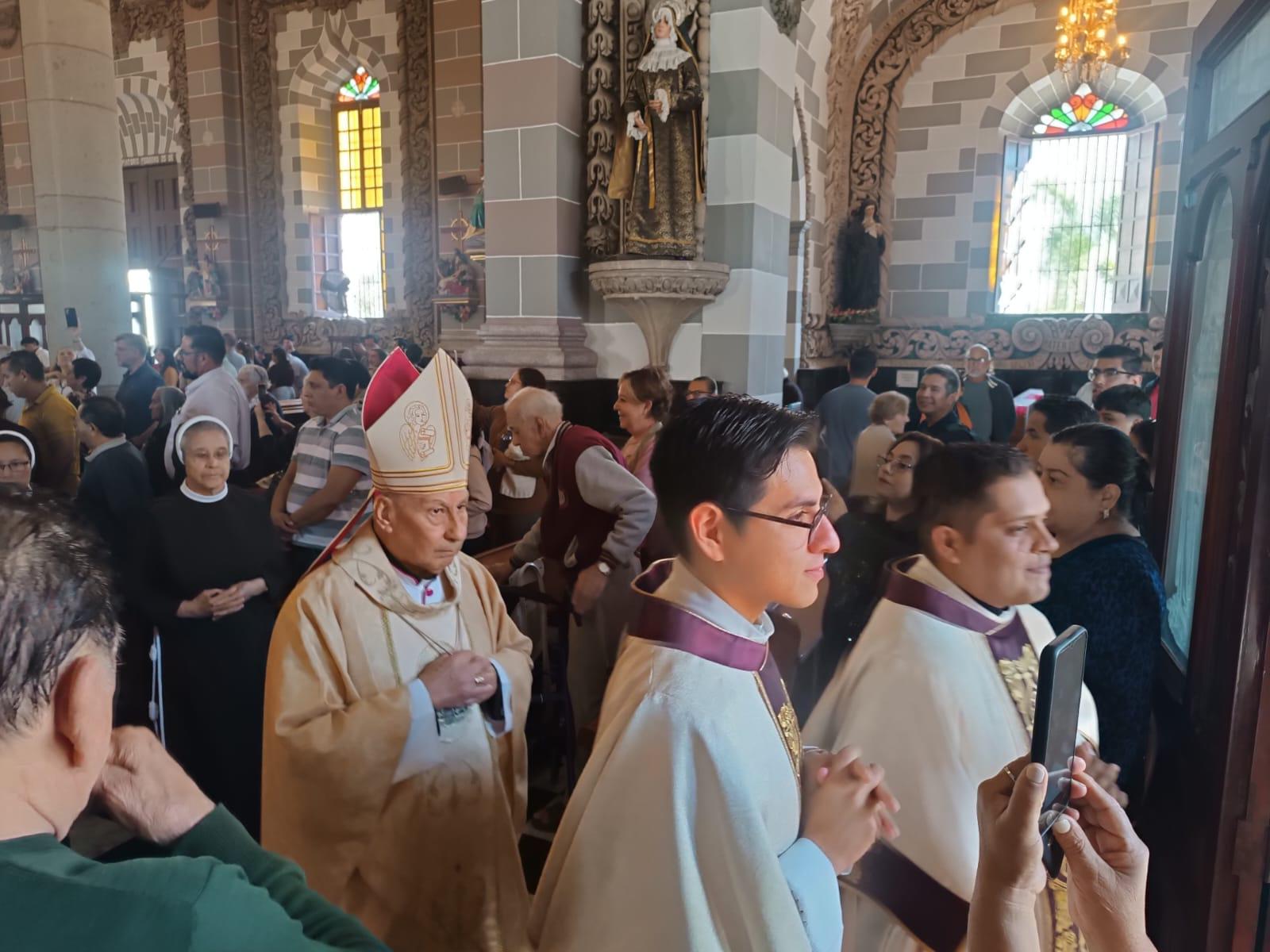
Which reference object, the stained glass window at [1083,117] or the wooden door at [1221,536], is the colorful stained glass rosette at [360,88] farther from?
the wooden door at [1221,536]

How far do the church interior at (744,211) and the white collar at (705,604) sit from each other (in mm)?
1016

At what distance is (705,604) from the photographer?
1.17m

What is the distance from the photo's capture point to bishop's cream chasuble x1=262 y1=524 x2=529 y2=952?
152 cm

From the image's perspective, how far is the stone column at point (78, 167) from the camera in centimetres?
699

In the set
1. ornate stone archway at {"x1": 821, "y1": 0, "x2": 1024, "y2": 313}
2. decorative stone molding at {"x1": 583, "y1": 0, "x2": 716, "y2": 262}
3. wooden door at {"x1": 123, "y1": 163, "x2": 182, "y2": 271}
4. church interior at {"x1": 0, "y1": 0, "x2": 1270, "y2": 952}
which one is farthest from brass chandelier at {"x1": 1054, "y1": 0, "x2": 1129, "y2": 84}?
wooden door at {"x1": 123, "y1": 163, "x2": 182, "y2": 271}

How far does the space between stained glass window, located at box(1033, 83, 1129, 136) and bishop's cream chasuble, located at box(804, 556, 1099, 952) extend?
399 inches

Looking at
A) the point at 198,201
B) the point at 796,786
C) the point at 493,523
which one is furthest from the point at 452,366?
the point at 198,201

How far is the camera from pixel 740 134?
5.18 meters

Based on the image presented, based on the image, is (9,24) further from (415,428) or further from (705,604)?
(705,604)

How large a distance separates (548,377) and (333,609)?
12.3ft

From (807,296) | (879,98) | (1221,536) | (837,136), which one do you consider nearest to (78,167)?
(807,296)

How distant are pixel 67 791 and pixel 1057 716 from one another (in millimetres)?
1078

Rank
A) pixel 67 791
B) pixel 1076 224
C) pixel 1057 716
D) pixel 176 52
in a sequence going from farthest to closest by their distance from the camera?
pixel 176 52
pixel 1076 224
pixel 1057 716
pixel 67 791

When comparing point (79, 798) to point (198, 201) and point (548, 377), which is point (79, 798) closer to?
point (548, 377)
